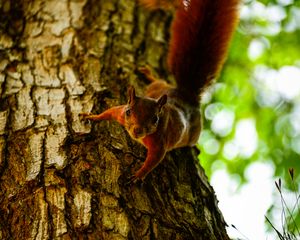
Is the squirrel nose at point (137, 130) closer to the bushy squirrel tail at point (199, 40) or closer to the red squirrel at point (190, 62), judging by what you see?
the red squirrel at point (190, 62)

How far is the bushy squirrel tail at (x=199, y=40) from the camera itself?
8.04 feet

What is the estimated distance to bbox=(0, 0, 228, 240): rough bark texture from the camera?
5.08 feet

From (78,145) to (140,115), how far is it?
308 millimetres

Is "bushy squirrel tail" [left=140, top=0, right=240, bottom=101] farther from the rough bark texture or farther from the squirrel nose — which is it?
the squirrel nose

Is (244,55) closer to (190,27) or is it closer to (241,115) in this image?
(241,115)

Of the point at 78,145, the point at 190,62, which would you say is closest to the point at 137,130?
the point at 78,145

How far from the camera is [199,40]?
254cm

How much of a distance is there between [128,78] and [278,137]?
1596 millimetres

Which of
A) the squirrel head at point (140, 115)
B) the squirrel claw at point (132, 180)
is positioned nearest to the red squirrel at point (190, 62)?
the squirrel head at point (140, 115)

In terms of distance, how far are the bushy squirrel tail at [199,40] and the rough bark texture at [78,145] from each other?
24 cm

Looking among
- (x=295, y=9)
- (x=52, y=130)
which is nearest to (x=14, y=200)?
(x=52, y=130)

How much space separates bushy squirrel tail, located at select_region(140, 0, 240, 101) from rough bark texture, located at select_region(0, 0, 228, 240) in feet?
0.80

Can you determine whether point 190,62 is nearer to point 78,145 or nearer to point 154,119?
point 154,119

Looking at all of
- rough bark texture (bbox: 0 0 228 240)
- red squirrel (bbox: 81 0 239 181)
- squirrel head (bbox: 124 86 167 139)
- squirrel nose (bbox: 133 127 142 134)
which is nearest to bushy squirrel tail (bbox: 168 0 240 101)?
red squirrel (bbox: 81 0 239 181)
